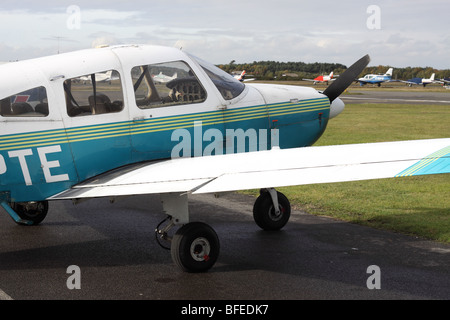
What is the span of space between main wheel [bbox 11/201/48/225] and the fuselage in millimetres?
2906

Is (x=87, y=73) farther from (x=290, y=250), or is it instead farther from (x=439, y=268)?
(x=439, y=268)

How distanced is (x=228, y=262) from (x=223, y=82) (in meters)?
2.79

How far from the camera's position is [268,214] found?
9.30m

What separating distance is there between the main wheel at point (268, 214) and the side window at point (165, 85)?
7.01 feet

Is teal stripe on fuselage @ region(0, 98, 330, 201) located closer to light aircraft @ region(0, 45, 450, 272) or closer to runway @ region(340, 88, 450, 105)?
light aircraft @ region(0, 45, 450, 272)

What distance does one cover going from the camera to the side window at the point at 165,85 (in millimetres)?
7754

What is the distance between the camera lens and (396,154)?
20.5 ft

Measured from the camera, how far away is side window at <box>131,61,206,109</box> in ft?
25.4

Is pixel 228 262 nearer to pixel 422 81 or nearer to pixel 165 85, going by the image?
pixel 165 85

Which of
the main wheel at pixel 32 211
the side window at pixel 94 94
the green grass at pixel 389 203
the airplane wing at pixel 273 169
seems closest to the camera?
the airplane wing at pixel 273 169

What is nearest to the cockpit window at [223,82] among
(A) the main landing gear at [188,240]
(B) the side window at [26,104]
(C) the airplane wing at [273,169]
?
(C) the airplane wing at [273,169]

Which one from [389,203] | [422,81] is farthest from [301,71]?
[389,203]

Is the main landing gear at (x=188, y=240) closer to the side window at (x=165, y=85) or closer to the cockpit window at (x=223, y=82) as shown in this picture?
the side window at (x=165, y=85)

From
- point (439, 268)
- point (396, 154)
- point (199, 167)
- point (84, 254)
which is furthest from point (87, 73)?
point (439, 268)
